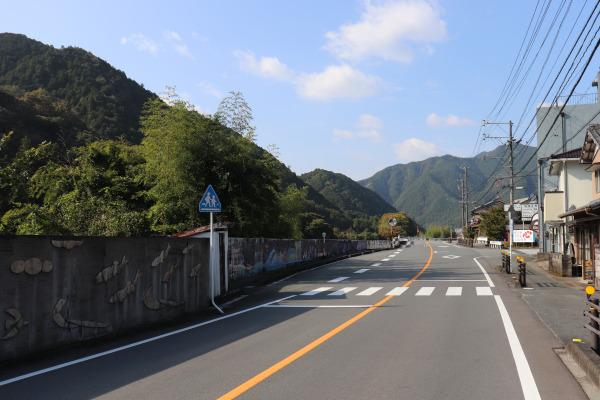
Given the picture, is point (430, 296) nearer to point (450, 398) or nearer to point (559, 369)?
point (559, 369)

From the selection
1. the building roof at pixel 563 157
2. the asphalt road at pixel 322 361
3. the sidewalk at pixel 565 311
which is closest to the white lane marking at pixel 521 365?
the asphalt road at pixel 322 361

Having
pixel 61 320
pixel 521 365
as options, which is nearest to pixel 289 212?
pixel 61 320

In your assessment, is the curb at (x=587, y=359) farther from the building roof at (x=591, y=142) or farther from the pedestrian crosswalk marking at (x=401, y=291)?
the building roof at (x=591, y=142)

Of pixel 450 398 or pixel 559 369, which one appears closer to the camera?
pixel 450 398

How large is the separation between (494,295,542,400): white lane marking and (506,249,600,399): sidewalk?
24.1 inches

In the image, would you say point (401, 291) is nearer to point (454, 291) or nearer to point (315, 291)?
point (454, 291)

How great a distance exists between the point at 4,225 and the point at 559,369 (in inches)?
561

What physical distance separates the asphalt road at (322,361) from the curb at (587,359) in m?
0.22

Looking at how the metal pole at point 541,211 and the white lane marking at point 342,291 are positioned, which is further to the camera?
the metal pole at point 541,211

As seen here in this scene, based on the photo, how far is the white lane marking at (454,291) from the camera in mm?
14602

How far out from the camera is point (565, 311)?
35.2ft

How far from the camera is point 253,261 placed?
21234mm

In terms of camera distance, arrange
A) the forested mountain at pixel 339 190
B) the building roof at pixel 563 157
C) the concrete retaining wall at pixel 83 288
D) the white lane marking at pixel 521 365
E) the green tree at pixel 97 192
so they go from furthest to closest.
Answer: the forested mountain at pixel 339 190
the building roof at pixel 563 157
the green tree at pixel 97 192
the concrete retaining wall at pixel 83 288
the white lane marking at pixel 521 365

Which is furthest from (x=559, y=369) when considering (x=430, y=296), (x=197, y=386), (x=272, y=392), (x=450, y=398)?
(x=430, y=296)
